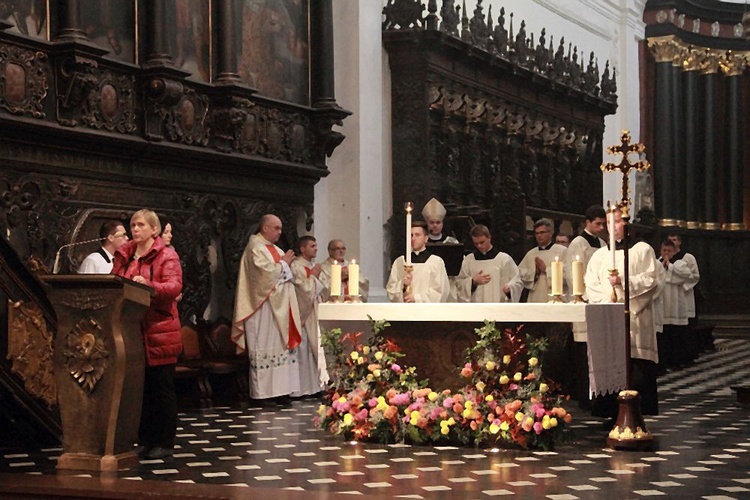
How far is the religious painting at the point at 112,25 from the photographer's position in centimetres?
1135

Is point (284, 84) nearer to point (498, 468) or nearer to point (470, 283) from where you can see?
point (470, 283)

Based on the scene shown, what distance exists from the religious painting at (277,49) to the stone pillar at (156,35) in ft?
5.21

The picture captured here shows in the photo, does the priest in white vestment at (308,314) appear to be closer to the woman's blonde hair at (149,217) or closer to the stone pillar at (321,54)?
the stone pillar at (321,54)

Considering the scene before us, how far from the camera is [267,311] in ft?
41.6

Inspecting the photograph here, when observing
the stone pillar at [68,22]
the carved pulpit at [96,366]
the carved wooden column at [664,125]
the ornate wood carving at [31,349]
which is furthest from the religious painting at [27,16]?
the carved wooden column at [664,125]

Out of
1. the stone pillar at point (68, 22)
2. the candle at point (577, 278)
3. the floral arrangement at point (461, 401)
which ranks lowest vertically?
the floral arrangement at point (461, 401)

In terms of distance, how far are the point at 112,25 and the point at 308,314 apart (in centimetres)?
368

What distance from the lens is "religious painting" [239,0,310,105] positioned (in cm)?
1376

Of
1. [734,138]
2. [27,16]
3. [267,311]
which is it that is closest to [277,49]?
[267,311]

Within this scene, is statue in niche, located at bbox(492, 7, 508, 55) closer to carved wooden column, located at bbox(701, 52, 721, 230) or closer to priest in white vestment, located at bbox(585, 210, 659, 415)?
priest in white vestment, located at bbox(585, 210, 659, 415)

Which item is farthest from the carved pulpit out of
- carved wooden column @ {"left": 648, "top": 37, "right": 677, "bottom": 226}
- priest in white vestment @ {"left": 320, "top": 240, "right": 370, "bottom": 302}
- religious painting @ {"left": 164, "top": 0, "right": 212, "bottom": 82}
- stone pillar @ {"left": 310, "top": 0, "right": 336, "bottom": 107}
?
carved wooden column @ {"left": 648, "top": 37, "right": 677, "bottom": 226}

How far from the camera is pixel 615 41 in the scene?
25469mm

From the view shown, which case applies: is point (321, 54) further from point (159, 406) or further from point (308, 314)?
point (159, 406)

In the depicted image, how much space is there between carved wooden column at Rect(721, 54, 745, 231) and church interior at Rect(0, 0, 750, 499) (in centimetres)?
618
